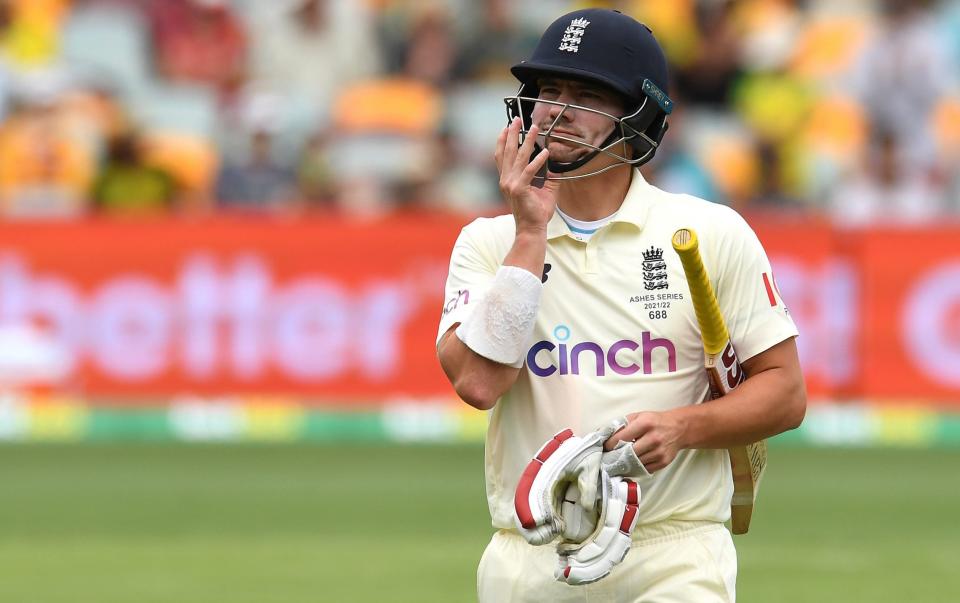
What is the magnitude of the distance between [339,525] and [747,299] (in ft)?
20.5

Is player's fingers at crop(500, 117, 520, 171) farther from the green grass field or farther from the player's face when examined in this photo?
the green grass field

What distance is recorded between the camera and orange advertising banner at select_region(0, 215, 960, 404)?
1270 cm

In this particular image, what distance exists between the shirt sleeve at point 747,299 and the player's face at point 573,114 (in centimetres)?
35

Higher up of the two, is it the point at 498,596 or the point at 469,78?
the point at 469,78

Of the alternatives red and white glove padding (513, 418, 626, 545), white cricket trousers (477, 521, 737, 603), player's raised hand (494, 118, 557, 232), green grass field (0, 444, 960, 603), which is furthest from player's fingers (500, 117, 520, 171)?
green grass field (0, 444, 960, 603)

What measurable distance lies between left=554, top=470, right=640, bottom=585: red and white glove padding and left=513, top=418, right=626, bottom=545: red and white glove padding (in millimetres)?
31

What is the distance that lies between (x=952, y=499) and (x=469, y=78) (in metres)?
6.32

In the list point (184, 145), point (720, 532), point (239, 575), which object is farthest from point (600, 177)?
point (184, 145)

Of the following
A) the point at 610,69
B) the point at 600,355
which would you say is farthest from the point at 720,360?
the point at 610,69

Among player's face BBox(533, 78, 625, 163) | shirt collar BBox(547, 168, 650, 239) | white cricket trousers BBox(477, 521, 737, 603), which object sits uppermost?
player's face BBox(533, 78, 625, 163)

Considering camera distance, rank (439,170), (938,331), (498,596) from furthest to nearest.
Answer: (439,170), (938,331), (498,596)

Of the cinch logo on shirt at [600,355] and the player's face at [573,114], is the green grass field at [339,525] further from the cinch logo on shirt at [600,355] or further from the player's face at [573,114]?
the player's face at [573,114]

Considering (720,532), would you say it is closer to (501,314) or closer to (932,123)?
(501,314)

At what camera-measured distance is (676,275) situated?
3.87m
